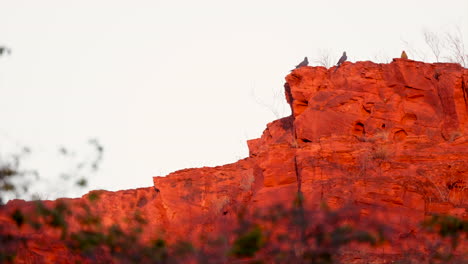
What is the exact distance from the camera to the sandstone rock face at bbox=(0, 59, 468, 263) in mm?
22984

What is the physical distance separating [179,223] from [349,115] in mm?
6872

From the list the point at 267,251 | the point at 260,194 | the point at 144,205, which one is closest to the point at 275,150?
the point at 260,194

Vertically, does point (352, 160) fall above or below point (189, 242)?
above

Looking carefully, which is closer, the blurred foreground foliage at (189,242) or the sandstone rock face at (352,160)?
the blurred foreground foliage at (189,242)

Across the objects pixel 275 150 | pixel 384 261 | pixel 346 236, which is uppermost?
pixel 275 150

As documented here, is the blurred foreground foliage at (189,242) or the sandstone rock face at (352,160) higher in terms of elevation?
→ the sandstone rock face at (352,160)

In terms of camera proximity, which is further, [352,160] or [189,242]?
[352,160]

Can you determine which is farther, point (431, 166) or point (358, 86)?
point (358, 86)

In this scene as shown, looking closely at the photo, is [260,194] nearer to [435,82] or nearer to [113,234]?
[435,82]

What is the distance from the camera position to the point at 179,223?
86.1ft

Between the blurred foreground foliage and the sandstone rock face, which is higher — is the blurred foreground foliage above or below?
below

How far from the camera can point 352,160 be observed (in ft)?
80.8

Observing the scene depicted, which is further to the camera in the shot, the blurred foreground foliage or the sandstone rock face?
the sandstone rock face

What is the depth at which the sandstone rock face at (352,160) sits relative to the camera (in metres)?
23.0
